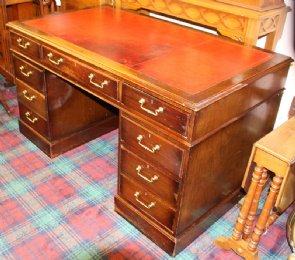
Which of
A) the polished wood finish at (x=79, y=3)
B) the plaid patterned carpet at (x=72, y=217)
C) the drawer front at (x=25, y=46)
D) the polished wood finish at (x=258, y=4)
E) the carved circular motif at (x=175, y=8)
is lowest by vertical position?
the plaid patterned carpet at (x=72, y=217)

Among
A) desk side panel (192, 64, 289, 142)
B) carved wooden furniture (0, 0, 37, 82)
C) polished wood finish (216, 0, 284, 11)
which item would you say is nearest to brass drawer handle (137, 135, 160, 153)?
desk side panel (192, 64, 289, 142)

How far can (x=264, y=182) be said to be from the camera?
190 centimetres

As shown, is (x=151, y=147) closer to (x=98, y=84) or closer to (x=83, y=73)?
(x=98, y=84)

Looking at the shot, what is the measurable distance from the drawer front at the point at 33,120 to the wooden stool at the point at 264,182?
155 cm

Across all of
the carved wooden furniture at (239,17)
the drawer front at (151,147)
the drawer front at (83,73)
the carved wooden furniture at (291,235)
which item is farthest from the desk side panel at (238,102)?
the carved wooden furniture at (291,235)

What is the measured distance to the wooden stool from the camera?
5.75 ft

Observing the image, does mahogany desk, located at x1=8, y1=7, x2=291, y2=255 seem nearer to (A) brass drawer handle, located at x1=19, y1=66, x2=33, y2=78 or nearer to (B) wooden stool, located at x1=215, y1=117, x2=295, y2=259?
(A) brass drawer handle, located at x1=19, y1=66, x2=33, y2=78

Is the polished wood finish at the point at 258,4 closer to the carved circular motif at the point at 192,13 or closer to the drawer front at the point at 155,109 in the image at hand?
the carved circular motif at the point at 192,13

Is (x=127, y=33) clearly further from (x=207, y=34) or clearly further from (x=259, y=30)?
(x=259, y=30)

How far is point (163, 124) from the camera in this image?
1.75 m

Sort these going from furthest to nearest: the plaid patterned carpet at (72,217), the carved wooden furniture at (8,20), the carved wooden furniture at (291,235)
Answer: the carved wooden furniture at (8,20) < the plaid patterned carpet at (72,217) < the carved wooden furniture at (291,235)

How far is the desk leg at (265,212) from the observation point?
5.91ft

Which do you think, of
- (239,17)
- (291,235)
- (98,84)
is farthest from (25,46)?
(291,235)

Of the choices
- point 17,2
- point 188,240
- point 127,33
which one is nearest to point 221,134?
point 188,240
